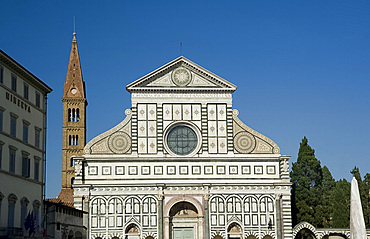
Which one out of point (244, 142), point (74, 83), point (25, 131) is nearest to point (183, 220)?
point (244, 142)

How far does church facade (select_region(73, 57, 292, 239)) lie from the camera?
4812 cm

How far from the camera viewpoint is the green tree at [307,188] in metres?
55.9

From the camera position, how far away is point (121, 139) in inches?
1944

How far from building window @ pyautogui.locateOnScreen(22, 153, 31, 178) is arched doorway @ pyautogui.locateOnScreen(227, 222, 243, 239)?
64.2ft

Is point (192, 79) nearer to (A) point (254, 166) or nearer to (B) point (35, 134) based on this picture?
(A) point (254, 166)

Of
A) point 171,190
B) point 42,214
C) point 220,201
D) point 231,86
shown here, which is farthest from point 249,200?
point 42,214

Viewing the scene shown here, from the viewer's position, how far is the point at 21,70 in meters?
33.2

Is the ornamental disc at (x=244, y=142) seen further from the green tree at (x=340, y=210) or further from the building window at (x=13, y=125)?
the building window at (x=13, y=125)

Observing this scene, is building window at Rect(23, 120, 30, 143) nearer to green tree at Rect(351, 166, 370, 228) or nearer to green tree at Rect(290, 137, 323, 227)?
green tree at Rect(290, 137, 323, 227)

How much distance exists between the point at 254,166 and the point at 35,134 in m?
19.8

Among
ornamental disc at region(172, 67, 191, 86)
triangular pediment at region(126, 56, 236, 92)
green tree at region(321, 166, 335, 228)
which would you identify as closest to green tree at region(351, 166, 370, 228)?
green tree at region(321, 166, 335, 228)

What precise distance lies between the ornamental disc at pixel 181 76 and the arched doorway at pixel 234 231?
11869mm

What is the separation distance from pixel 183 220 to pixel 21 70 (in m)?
20.6

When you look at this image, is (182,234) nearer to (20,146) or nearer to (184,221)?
(184,221)
